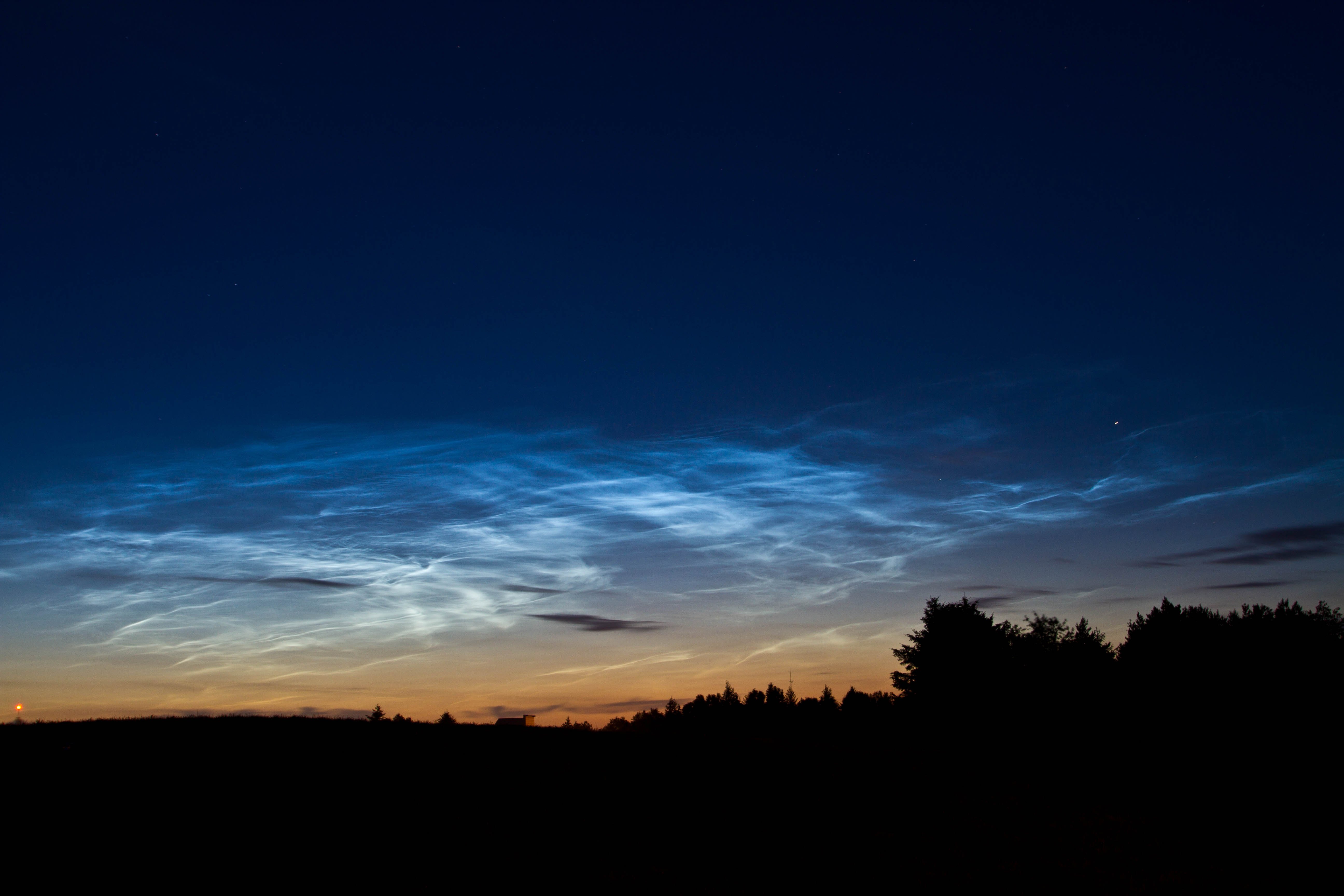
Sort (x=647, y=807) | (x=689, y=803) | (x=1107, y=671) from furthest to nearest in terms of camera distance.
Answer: (x=1107, y=671), (x=689, y=803), (x=647, y=807)

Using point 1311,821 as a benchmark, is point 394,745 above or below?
above

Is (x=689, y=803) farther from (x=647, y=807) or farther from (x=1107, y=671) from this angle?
(x=1107, y=671)

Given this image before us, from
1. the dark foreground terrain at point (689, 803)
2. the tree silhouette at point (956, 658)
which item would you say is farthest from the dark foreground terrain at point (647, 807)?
the tree silhouette at point (956, 658)

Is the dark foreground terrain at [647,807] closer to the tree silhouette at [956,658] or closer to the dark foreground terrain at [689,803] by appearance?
the dark foreground terrain at [689,803]

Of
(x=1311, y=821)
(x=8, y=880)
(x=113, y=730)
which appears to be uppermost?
(x=113, y=730)

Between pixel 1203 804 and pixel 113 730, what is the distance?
4428cm

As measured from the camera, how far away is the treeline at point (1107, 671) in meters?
48.8

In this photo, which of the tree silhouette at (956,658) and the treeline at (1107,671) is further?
the tree silhouette at (956,658)

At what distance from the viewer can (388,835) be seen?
2186 cm

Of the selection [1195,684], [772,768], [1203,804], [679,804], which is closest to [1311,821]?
[1203,804]

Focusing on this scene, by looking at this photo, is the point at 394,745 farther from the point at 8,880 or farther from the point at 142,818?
the point at 8,880

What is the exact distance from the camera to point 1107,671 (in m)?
70.6

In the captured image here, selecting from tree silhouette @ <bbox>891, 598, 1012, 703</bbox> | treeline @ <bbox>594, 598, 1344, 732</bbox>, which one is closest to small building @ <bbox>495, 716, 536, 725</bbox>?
treeline @ <bbox>594, 598, 1344, 732</bbox>

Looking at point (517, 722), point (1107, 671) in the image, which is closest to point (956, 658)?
point (1107, 671)
